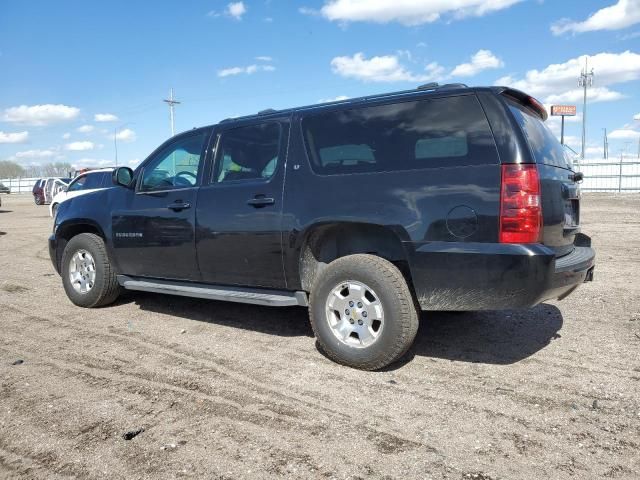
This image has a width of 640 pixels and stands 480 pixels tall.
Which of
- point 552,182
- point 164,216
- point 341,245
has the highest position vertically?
point 552,182

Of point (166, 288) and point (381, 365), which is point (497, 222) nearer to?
point (381, 365)

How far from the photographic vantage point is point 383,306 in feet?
11.8

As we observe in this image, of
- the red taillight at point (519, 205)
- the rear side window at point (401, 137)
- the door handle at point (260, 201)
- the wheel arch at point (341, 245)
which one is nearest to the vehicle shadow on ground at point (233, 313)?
the wheel arch at point (341, 245)

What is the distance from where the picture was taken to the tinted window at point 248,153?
4348mm

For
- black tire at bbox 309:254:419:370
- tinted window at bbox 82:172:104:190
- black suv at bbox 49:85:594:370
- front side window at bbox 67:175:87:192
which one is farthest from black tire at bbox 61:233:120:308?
front side window at bbox 67:175:87:192

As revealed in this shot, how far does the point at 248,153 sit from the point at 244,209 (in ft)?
1.85

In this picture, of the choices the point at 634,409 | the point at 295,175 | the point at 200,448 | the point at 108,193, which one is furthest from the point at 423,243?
the point at 108,193

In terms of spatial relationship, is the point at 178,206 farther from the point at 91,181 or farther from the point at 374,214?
the point at 91,181

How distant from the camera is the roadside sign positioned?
65062mm

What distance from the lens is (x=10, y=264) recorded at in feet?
29.3

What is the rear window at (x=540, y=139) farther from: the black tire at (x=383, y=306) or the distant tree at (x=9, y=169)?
the distant tree at (x=9, y=169)

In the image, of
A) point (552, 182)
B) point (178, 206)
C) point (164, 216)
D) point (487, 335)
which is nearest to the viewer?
point (552, 182)

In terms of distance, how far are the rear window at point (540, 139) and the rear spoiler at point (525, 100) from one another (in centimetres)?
6

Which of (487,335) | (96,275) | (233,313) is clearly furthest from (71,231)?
(487,335)
